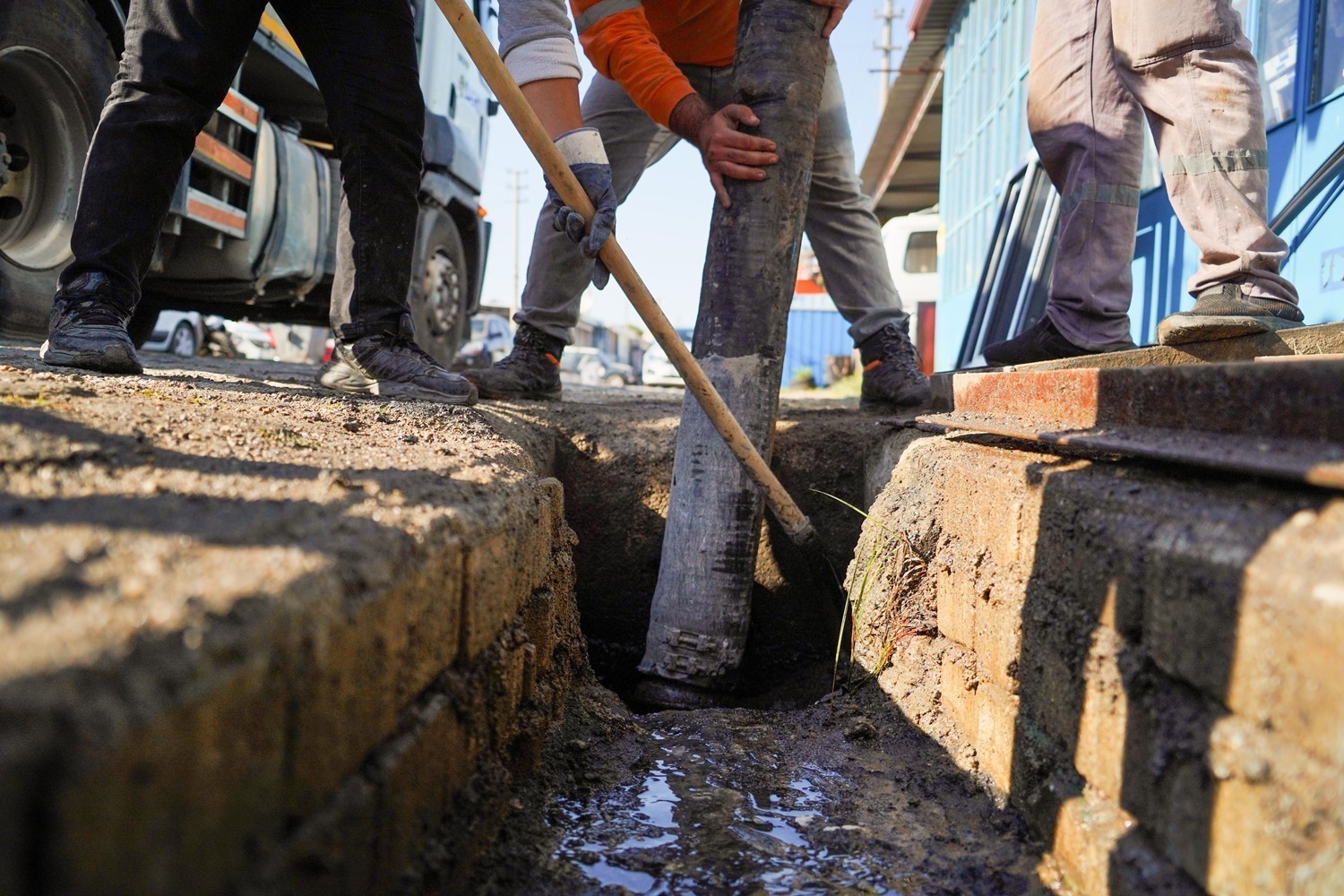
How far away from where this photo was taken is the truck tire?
295 cm

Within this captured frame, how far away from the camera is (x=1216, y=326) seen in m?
2.08

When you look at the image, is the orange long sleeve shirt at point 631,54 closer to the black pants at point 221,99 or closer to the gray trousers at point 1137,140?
the black pants at point 221,99

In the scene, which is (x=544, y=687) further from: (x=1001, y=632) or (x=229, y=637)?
(x=229, y=637)

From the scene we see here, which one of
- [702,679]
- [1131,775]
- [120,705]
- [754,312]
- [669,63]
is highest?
[669,63]

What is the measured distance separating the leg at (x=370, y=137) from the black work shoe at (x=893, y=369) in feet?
5.11

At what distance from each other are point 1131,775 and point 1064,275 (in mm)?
1915

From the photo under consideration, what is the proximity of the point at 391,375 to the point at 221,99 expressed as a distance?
778 millimetres

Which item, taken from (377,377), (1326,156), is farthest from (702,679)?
(1326,156)

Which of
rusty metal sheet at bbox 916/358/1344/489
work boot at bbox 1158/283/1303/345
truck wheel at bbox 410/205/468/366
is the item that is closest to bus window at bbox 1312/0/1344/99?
work boot at bbox 1158/283/1303/345

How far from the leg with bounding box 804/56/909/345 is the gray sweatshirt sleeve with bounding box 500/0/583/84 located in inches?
39.3

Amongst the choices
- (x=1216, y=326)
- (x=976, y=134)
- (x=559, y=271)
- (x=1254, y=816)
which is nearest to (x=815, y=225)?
(x=559, y=271)

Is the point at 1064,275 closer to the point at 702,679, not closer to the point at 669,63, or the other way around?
the point at 669,63

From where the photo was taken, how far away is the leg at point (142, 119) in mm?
2143

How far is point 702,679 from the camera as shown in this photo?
2404mm
